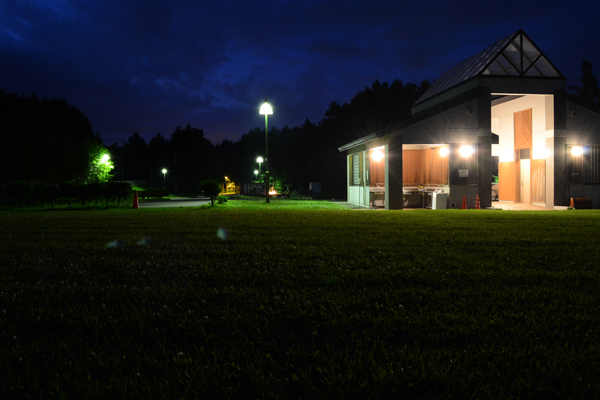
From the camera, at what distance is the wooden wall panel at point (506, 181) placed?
24797 millimetres

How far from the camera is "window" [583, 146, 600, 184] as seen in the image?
2042cm

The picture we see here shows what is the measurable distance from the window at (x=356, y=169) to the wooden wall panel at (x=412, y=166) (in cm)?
291

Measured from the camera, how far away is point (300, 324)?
3.50 m

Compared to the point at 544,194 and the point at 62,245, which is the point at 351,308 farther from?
the point at 544,194

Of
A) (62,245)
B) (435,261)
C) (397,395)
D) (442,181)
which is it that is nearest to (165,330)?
(397,395)

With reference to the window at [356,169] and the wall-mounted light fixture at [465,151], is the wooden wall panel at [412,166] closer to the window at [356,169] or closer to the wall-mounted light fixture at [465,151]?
the window at [356,169]

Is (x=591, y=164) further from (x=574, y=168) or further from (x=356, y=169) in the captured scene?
(x=356, y=169)

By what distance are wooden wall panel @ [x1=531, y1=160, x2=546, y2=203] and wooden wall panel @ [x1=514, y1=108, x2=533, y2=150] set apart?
1261 millimetres

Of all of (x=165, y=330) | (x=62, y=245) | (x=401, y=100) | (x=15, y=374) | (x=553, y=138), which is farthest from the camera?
(x=401, y=100)

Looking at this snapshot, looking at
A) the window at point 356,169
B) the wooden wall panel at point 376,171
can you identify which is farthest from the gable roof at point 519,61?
the window at point 356,169

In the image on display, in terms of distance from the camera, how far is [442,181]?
2230 cm

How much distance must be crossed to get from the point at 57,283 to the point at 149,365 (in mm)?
2884

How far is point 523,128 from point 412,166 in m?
6.49

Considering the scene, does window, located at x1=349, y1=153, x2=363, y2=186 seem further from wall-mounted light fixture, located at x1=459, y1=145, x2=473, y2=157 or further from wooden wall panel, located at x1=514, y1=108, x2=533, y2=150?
wooden wall panel, located at x1=514, y1=108, x2=533, y2=150
